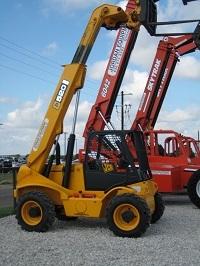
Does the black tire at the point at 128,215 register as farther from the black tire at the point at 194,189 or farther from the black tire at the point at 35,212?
the black tire at the point at 194,189

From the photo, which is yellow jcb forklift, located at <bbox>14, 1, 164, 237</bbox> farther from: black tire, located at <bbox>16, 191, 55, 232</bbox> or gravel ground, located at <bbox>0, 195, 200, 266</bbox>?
gravel ground, located at <bbox>0, 195, 200, 266</bbox>

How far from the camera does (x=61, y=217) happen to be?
12250 millimetres

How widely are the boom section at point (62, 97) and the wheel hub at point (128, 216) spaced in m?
2.23

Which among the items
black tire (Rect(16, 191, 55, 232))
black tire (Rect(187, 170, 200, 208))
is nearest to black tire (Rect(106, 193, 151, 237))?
black tire (Rect(16, 191, 55, 232))

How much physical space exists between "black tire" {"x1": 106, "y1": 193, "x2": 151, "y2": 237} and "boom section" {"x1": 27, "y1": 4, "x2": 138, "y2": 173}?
80.6 inches

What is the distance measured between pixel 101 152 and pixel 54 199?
4.62 ft

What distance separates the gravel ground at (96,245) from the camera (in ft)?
26.9

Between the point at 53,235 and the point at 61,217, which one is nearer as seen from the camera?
the point at 53,235

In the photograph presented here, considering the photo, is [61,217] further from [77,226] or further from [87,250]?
[87,250]

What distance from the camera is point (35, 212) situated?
36.0ft

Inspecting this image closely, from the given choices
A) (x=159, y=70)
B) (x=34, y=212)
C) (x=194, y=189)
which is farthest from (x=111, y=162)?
(x=159, y=70)

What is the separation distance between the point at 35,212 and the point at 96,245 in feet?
6.56

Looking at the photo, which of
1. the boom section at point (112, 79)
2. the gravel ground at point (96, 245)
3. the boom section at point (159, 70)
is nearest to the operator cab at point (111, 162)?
the gravel ground at point (96, 245)

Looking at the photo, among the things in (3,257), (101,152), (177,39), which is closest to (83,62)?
(101,152)
